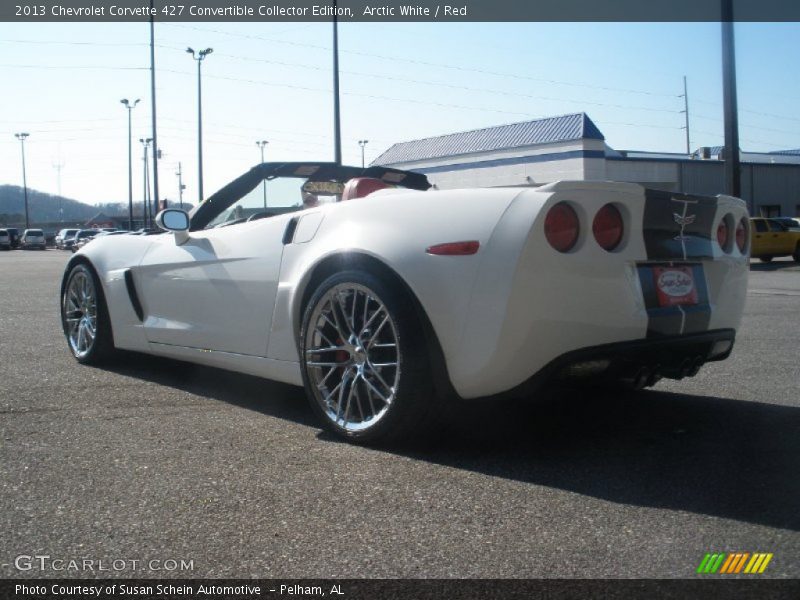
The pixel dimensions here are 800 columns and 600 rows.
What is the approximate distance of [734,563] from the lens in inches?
92.4

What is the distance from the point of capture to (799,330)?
761 cm

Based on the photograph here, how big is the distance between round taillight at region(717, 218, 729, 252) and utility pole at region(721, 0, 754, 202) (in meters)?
13.9

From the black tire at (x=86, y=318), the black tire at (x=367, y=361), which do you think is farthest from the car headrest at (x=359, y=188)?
the black tire at (x=86, y=318)

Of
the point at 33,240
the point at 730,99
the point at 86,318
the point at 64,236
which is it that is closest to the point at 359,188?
the point at 86,318

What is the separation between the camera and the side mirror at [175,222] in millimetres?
4867

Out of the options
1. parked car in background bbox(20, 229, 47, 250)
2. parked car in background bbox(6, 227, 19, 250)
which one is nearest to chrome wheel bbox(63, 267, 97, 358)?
parked car in background bbox(20, 229, 47, 250)

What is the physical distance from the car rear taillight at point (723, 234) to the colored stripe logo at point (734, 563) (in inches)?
78.0

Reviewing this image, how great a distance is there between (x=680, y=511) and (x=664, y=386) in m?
2.28

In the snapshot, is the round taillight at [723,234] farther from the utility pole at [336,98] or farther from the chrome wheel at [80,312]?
the utility pole at [336,98]

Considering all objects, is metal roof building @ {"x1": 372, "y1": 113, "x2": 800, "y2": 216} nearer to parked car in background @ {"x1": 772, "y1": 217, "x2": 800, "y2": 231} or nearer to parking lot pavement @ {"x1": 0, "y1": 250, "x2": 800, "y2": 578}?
parked car in background @ {"x1": 772, "y1": 217, "x2": 800, "y2": 231}

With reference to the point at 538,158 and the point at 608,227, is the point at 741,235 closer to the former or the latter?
the point at 608,227

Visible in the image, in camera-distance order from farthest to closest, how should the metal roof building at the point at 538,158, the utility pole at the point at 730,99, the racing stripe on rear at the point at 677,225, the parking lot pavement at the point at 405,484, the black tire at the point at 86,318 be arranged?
the metal roof building at the point at 538,158 < the utility pole at the point at 730,99 < the black tire at the point at 86,318 < the racing stripe on rear at the point at 677,225 < the parking lot pavement at the point at 405,484

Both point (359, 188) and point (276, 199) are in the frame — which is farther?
point (276, 199)

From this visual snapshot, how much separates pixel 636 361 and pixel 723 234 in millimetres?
1041
